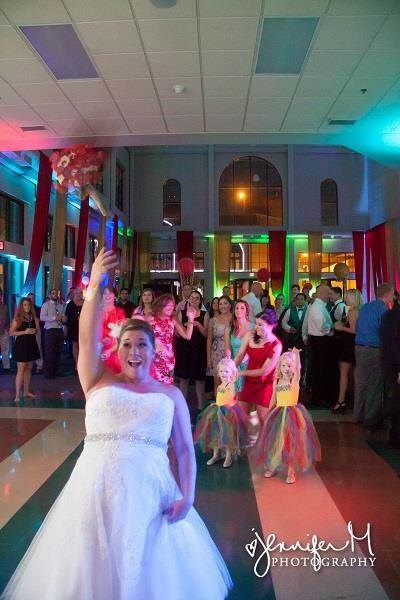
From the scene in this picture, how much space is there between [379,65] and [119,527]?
5.91 meters

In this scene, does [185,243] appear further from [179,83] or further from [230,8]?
[230,8]

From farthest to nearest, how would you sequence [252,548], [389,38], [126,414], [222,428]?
[389,38], [222,428], [252,548], [126,414]

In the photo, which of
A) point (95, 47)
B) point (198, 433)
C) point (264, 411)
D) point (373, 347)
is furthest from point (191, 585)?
point (95, 47)

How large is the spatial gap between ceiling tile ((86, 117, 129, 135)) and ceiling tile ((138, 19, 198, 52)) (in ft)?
7.29

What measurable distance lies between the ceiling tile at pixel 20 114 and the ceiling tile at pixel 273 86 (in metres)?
3.18

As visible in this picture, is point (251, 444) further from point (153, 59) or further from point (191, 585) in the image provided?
point (153, 59)

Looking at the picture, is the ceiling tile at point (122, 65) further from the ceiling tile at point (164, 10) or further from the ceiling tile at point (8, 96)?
the ceiling tile at point (8, 96)

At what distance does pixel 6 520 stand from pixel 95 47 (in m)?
4.71

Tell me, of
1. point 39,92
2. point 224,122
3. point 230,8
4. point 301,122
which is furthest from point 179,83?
point 301,122

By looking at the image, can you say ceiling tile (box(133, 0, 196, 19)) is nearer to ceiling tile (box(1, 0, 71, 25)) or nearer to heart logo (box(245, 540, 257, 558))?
ceiling tile (box(1, 0, 71, 25))

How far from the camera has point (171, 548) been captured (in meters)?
1.98

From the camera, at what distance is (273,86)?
21.6 feet

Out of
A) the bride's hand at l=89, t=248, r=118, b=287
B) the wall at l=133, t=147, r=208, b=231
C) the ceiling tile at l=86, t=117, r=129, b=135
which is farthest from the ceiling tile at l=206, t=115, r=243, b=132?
the wall at l=133, t=147, r=208, b=231

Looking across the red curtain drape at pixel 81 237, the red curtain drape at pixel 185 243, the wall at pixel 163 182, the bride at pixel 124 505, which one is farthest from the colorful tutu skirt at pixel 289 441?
the wall at pixel 163 182
